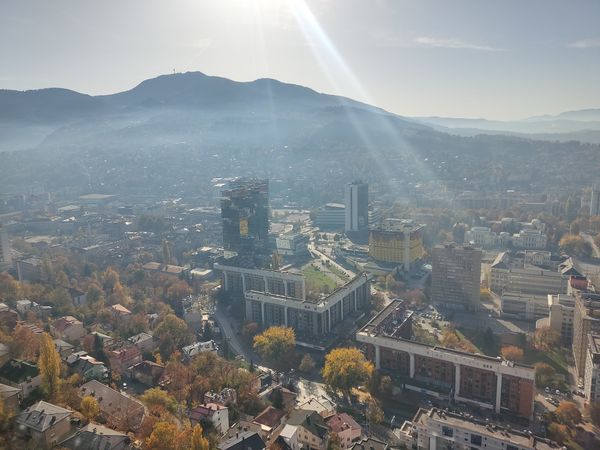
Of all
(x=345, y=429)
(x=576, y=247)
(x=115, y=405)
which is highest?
(x=115, y=405)

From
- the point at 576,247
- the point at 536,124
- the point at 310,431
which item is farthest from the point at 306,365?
the point at 536,124

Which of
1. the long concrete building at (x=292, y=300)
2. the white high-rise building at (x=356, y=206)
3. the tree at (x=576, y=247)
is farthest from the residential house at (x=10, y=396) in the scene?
the tree at (x=576, y=247)

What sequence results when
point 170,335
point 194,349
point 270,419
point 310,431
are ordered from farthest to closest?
point 170,335
point 194,349
point 270,419
point 310,431

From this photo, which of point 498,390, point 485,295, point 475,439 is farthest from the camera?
point 485,295

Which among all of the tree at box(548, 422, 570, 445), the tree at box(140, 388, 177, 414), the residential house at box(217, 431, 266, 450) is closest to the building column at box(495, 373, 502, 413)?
the tree at box(548, 422, 570, 445)

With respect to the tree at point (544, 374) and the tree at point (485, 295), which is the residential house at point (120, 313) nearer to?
the tree at point (544, 374)

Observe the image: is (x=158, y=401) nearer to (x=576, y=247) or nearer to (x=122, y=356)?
(x=122, y=356)

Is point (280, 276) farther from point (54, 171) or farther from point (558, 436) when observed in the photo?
point (54, 171)
